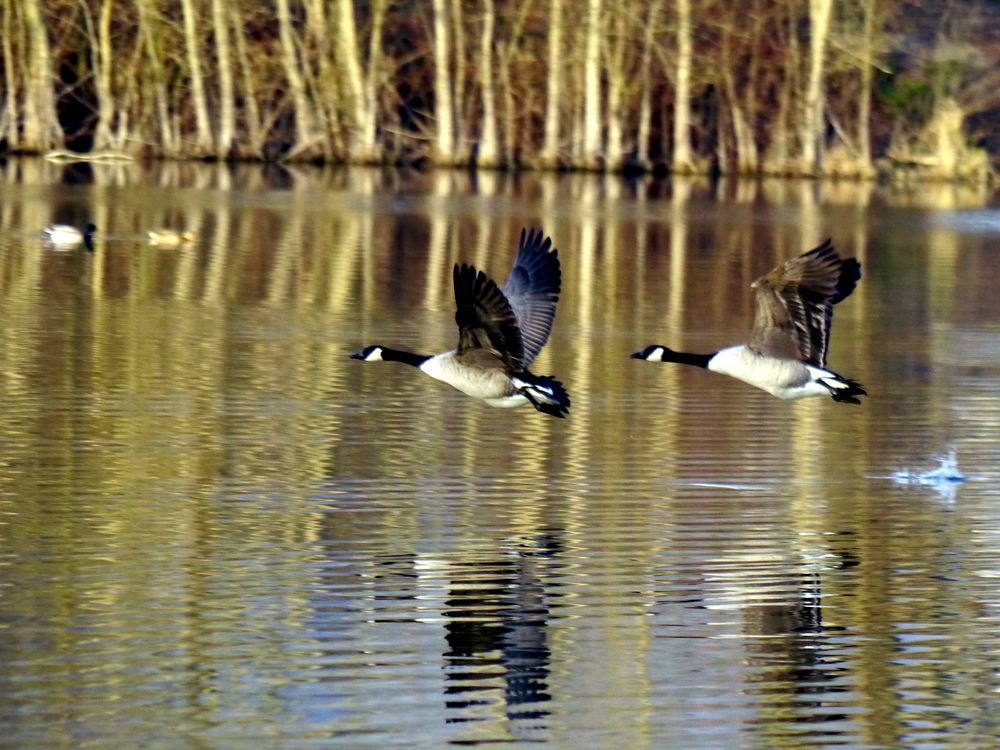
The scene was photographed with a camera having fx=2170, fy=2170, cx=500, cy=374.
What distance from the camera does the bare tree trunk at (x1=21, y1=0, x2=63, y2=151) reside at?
48.5m

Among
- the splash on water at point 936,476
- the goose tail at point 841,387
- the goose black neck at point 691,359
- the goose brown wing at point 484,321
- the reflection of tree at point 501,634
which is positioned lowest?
the reflection of tree at point 501,634

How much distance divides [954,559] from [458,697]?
11.2 feet

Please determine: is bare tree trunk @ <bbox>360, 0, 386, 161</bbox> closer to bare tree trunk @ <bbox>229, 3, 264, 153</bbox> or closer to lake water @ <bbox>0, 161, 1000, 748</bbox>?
bare tree trunk @ <bbox>229, 3, 264, 153</bbox>

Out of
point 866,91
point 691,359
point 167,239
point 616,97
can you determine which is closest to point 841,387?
point 691,359

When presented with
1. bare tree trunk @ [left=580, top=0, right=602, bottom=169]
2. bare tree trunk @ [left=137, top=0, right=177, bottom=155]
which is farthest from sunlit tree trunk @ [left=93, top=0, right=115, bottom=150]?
bare tree trunk @ [left=580, top=0, right=602, bottom=169]

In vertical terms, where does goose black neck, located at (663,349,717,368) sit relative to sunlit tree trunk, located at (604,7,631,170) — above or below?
below

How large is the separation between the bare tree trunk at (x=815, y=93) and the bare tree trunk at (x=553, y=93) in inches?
228

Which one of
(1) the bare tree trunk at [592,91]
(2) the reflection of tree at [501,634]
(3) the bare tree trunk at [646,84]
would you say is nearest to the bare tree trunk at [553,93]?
(1) the bare tree trunk at [592,91]

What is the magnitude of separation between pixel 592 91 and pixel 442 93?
3.43 m

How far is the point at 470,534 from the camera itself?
11.1 metres

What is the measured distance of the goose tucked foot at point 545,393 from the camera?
11547mm

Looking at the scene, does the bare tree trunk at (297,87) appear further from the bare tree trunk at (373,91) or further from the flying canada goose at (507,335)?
the flying canada goose at (507,335)

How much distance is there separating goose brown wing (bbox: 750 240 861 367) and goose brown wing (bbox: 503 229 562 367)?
1167 millimetres

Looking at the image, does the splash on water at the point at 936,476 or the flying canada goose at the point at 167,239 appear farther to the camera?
the flying canada goose at the point at 167,239
